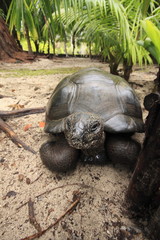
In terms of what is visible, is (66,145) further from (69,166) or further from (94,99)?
(94,99)

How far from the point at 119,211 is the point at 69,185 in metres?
0.43

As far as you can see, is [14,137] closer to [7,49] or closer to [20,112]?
[20,112]

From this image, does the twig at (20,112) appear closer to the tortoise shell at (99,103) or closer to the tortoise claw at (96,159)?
the tortoise shell at (99,103)

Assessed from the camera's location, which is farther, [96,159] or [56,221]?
[96,159]

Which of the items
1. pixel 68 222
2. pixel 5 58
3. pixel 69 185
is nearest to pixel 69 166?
pixel 69 185

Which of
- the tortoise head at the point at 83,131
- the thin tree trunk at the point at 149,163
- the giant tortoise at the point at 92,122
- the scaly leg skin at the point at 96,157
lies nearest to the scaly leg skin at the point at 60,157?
the giant tortoise at the point at 92,122

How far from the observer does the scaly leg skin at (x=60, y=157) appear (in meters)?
1.42

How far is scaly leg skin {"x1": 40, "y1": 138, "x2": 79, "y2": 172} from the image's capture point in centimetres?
142

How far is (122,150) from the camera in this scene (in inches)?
55.2

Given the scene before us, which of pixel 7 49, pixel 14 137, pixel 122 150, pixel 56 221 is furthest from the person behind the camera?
pixel 7 49

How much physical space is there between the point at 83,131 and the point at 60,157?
0.36m

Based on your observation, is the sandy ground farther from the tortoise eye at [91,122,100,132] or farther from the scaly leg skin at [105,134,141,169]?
the tortoise eye at [91,122,100,132]

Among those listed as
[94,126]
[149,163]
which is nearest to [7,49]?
[94,126]

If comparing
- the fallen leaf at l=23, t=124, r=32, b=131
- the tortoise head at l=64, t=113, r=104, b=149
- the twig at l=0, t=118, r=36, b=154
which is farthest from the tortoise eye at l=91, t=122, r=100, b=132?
the fallen leaf at l=23, t=124, r=32, b=131
